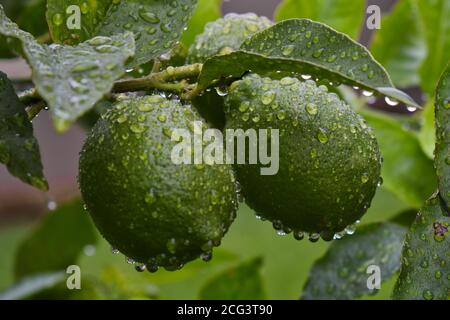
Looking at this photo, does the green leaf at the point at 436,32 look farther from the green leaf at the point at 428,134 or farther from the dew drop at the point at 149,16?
the dew drop at the point at 149,16

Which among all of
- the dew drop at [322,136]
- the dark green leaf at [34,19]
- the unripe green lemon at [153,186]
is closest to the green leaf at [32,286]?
the dark green leaf at [34,19]

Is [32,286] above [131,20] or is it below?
below

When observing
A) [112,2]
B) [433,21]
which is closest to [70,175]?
[433,21]

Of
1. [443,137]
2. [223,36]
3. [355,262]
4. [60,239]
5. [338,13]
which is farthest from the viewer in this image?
[60,239]

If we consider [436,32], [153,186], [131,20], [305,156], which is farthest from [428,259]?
[436,32]

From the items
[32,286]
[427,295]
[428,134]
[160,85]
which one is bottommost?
[32,286]

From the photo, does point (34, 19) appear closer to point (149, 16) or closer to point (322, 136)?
point (149, 16)
